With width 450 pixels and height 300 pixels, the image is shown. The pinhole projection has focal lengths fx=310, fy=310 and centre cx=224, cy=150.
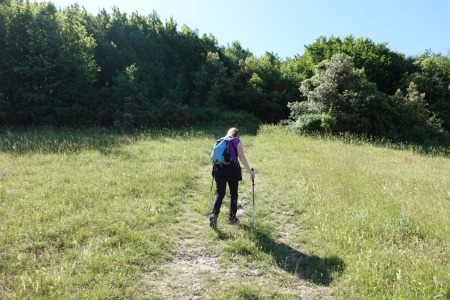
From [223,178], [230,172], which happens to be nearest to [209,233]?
[223,178]

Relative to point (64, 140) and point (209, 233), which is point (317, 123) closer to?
point (64, 140)

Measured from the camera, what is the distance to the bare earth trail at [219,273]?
4.46 metres

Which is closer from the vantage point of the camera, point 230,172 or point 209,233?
point 209,233

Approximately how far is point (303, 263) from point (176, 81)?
25.2m

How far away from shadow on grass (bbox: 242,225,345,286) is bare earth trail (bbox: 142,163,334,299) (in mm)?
36

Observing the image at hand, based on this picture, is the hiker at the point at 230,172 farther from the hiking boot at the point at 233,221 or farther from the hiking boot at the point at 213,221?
the hiking boot at the point at 233,221

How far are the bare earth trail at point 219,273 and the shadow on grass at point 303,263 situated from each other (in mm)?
36

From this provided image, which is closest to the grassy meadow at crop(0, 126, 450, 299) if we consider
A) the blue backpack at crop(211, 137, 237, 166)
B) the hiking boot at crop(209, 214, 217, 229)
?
the hiking boot at crop(209, 214, 217, 229)

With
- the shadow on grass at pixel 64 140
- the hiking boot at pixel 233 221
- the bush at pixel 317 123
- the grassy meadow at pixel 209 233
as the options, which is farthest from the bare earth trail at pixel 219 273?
the bush at pixel 317 123

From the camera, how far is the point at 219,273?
5.00 metres

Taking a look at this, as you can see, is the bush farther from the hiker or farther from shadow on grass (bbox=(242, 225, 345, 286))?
shadow on grass (bbox=(242, 225, 345, 286))

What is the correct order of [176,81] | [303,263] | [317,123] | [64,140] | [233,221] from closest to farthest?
[303,263] < [233,221] < [64,140] < [317,123] < [176,81]

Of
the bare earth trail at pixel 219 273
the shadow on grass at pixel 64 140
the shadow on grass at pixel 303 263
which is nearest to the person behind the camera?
the bare earth trail at pixel 219 273

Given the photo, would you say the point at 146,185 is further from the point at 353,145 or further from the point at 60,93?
the point at 60,93
